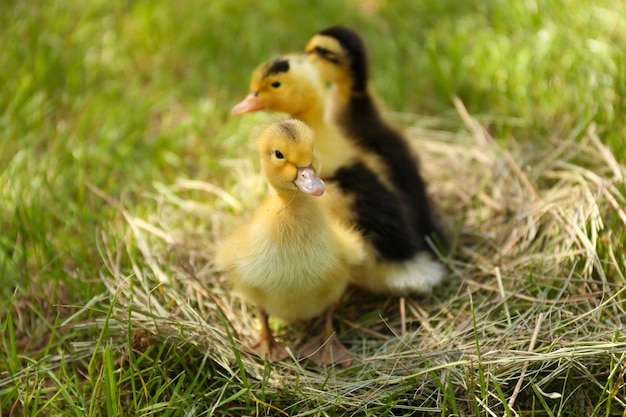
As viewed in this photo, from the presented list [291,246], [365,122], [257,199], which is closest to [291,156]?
[291,246]

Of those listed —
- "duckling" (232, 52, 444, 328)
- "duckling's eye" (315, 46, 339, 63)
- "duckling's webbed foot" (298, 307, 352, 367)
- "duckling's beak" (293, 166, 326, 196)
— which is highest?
"duckling's beak" (293, 166, 326, 196)

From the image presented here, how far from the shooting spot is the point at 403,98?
12.4 ft

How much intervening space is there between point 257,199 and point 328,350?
0.91 m

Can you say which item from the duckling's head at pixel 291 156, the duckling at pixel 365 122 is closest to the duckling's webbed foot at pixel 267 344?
the duckling's head at pixel 291 156

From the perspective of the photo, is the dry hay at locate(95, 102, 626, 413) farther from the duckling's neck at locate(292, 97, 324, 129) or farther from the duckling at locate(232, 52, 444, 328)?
the duckling's neck at locate(292, 97, 324, 129)

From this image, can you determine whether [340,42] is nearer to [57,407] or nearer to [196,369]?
[196,369]

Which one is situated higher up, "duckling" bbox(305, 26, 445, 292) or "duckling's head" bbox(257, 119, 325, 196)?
"duckling's head" bbox(257, 119, 325, 196)

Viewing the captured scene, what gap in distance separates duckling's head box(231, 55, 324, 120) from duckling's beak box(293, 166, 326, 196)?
23.9 inches

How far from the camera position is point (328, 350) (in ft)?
7.68

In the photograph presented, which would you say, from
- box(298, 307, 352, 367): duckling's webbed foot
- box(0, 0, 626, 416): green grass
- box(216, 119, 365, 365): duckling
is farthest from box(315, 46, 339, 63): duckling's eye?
box(298, 307, 352, 367): duckling's webbed foot

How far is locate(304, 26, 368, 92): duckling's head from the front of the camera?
2.84 m

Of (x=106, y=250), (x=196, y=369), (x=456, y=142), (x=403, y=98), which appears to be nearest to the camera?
(x=196, y=369)

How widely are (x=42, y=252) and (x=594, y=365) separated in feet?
6.13

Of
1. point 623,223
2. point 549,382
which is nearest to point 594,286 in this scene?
point 623,223
